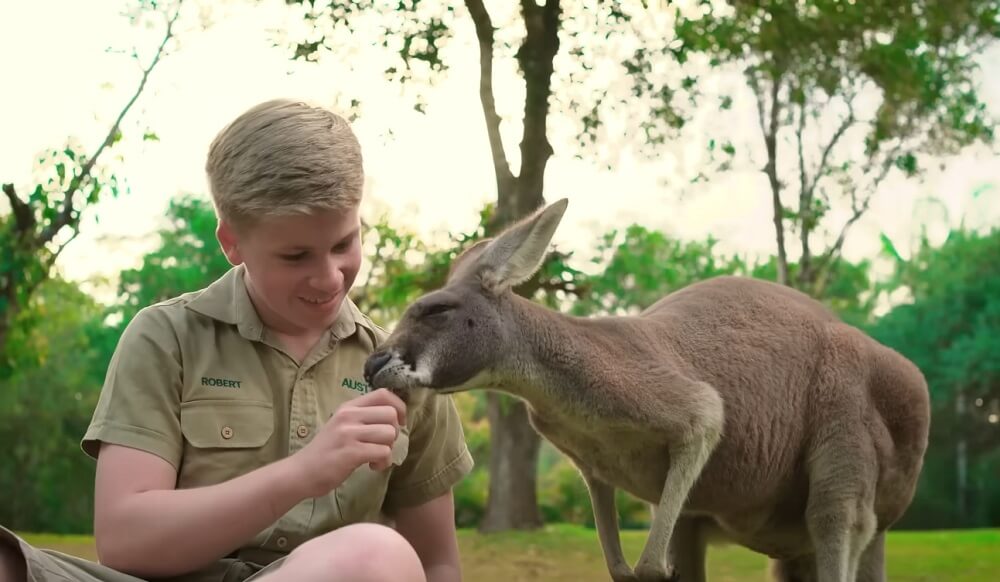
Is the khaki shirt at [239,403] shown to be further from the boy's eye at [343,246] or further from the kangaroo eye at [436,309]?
the boy's eye at [343,246]

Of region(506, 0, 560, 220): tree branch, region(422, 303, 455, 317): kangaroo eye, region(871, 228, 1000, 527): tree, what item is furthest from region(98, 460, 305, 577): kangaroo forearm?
region(871, 228, 1000, 527): tree

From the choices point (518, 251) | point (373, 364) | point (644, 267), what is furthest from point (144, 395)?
point (644, 267)

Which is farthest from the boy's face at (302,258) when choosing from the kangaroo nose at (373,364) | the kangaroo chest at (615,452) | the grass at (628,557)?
the grass at (628,557)

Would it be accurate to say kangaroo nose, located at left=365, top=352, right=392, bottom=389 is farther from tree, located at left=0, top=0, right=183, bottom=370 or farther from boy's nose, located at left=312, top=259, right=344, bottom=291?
tree, located at left=0, top=0, right=183, bottom=370

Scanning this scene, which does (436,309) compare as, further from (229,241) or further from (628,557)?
(628,557)

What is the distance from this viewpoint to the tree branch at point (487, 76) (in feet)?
22.5

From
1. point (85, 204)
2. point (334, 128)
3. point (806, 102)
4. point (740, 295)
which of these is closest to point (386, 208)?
point (85, 204)

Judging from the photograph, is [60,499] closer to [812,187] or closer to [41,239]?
[41,239]

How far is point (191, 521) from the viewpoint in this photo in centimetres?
164

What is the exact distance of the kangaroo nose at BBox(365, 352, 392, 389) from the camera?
1.92 m

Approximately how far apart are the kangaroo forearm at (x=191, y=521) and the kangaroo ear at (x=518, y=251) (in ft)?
2.58

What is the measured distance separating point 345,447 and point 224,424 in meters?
0.39

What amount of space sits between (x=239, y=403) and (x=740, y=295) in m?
1.45

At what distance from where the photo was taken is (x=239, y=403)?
191 centimetres
